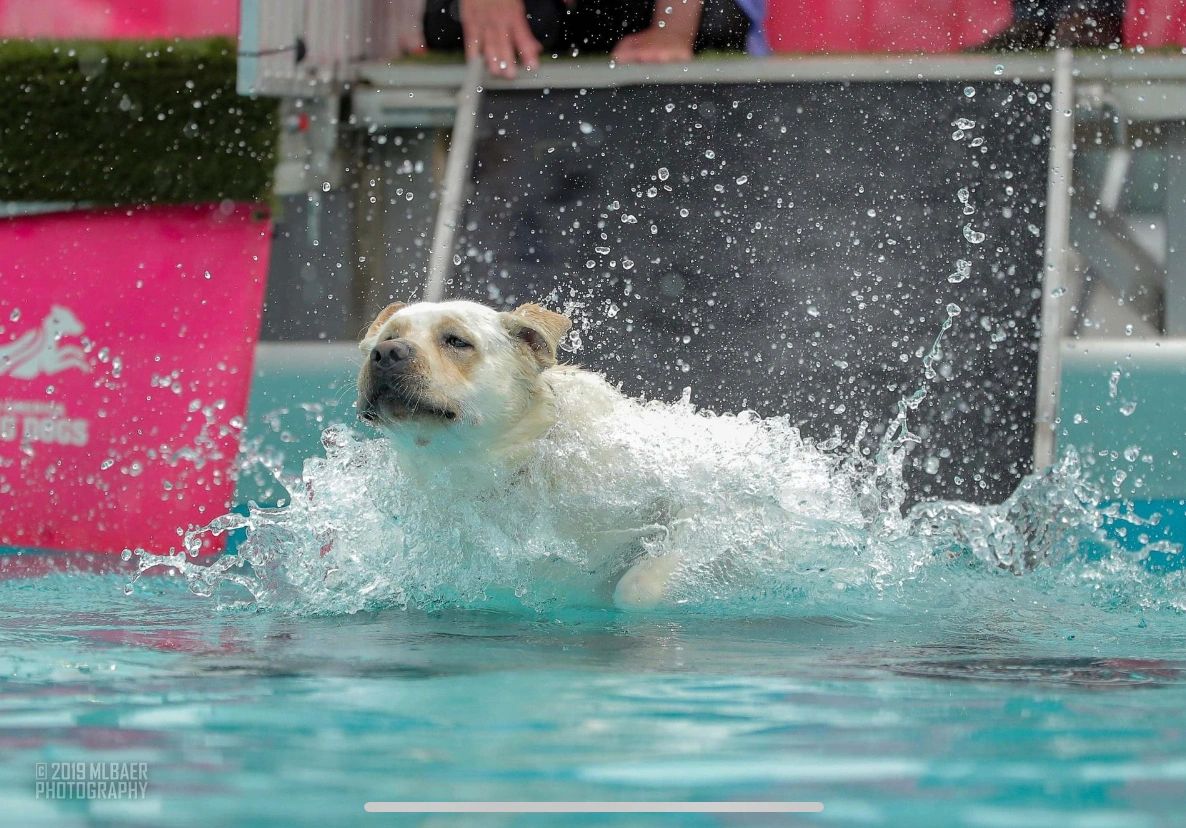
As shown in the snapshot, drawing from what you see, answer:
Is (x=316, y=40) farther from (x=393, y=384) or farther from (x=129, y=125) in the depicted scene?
(x=393, y=384)

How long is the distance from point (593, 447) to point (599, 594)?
1.28 feet

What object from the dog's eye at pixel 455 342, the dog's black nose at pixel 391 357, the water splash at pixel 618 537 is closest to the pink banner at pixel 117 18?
the water splash at pixel 618 537

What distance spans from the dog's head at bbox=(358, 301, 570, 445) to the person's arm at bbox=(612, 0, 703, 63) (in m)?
2.89

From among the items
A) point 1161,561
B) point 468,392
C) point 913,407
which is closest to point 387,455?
point 468,392

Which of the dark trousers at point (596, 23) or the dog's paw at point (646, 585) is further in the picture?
the dark trousers at point (596, 23)

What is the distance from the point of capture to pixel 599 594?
150 inches

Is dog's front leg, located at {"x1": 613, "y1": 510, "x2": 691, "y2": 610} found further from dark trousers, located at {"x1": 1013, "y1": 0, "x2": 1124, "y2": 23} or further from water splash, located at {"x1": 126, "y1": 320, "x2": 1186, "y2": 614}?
dark trousers, located at {"x1": 1013, "y1": 0, "x2": 1124, "y2": 23}

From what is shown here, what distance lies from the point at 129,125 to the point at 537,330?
345 cm

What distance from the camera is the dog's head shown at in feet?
11.6

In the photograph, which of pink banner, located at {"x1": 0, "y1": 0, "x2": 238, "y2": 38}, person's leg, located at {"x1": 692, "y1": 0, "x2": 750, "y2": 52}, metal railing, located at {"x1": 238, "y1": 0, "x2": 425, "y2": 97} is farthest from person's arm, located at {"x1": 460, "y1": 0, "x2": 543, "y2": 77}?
pink banner, located at {"x1": 0, "y1": 0, "x2": 238, "y2": 38}

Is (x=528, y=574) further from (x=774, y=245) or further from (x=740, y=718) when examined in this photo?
(x=774, y=245)

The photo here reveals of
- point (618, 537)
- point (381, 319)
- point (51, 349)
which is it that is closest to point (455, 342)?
point (381, 319)

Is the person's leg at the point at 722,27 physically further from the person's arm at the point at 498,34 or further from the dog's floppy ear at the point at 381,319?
the dog's floppy ear at the point at 381,319

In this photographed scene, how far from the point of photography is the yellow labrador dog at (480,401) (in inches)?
140
